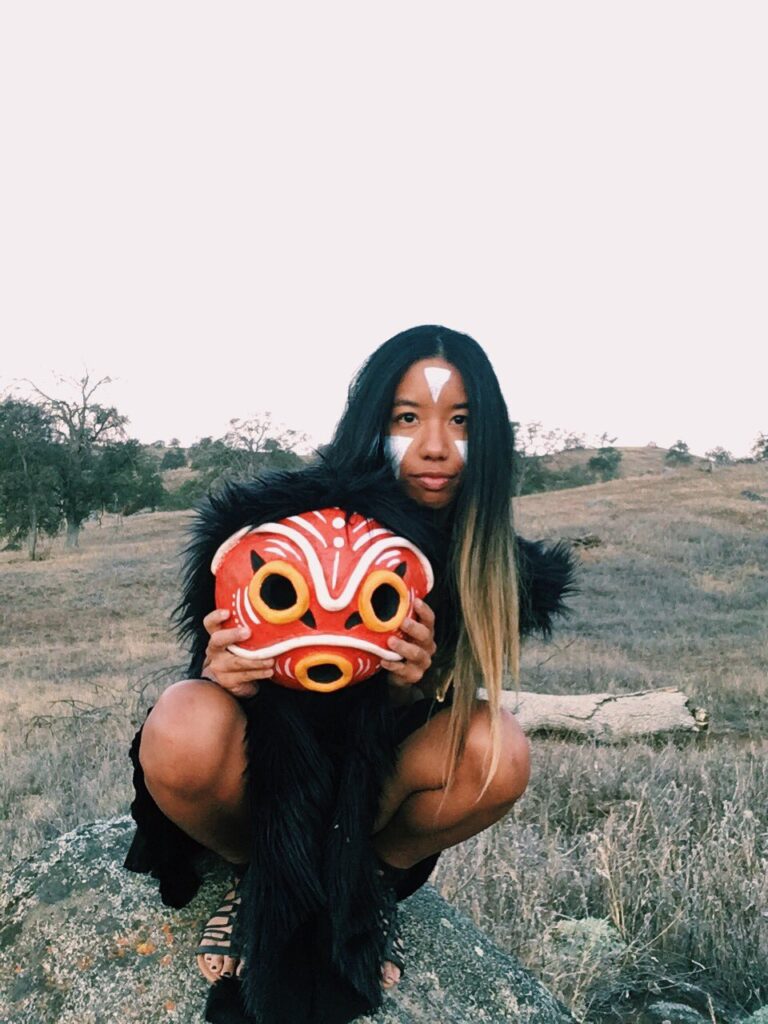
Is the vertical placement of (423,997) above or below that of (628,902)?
above

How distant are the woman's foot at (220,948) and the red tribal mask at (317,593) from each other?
675 mm

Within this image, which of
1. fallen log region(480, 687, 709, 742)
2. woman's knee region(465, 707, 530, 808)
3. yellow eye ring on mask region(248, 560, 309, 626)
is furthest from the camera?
A: fallen log region(480, 687, 709, 742)

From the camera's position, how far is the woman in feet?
6.64

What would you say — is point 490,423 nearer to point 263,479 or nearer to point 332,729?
point 263,479

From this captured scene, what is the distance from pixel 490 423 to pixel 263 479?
2.41ft

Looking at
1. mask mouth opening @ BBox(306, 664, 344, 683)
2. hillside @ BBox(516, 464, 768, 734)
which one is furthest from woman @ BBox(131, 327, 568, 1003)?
hillside @ BBox(516, 464, 768, 734)

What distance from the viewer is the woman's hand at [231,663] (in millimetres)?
1987

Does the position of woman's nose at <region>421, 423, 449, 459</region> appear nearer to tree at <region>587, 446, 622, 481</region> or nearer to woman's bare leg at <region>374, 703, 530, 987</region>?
woman's bare leg at <region>374, 703, 530, 987</region>

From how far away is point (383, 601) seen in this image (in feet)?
6.85

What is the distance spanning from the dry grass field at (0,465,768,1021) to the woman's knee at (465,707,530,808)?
0.84 meters

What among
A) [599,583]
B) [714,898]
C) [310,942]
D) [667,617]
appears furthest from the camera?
[599,583]

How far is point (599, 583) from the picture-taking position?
17906mm

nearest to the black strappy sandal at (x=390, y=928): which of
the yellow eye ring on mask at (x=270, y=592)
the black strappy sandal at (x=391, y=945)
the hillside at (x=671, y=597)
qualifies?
the black strappy sandal at (x=391, y=945)

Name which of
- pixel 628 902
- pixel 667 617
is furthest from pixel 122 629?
pixel 628 902
